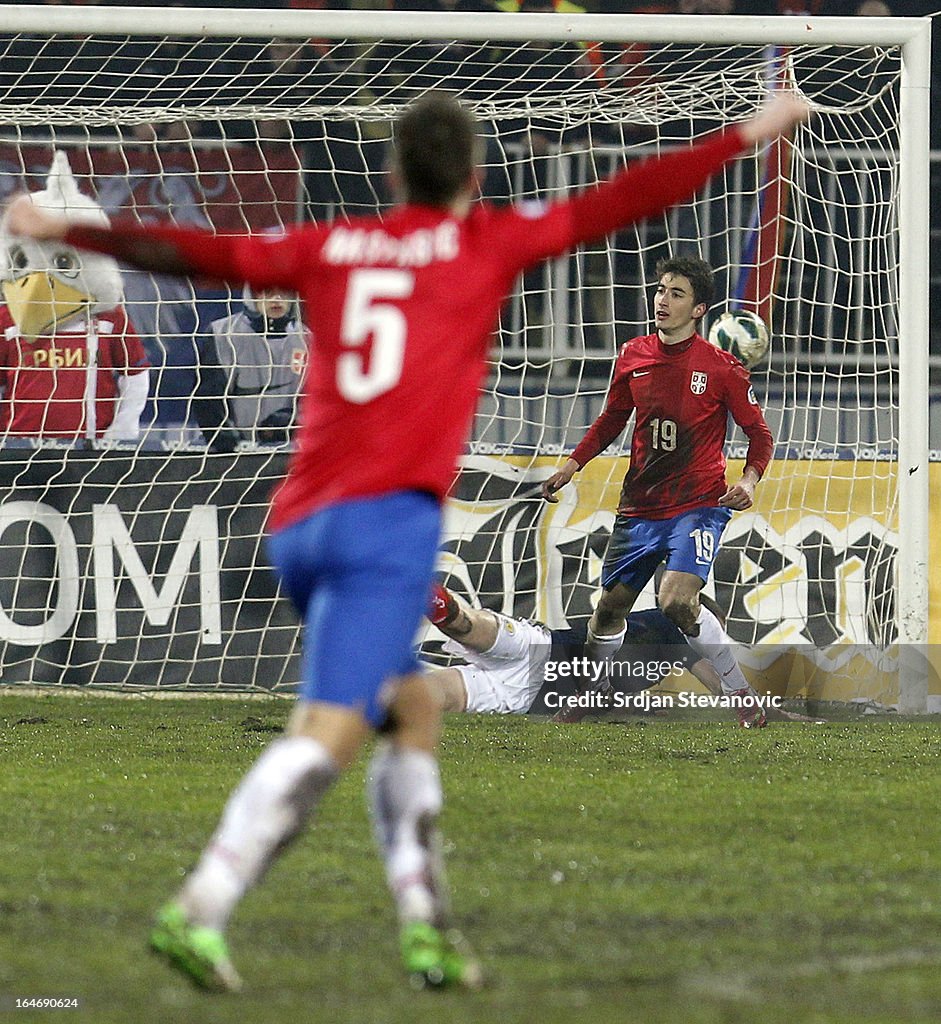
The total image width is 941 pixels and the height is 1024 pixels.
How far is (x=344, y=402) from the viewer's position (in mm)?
3191

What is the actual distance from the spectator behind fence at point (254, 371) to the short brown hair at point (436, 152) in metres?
6.49

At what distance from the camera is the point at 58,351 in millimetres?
9633

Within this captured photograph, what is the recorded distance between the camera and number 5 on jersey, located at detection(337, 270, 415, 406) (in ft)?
10.4

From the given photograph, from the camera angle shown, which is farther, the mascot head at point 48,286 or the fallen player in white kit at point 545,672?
the mascot head at point 48,286

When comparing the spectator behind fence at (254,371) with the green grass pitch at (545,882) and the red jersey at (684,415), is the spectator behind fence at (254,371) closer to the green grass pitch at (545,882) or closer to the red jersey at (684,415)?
the red jersey at (684,415)

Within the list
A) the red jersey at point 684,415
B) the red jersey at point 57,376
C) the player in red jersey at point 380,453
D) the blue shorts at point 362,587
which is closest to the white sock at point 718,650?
the red jersey at point 684,415

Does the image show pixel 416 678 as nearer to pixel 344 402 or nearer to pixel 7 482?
pixel 344 402

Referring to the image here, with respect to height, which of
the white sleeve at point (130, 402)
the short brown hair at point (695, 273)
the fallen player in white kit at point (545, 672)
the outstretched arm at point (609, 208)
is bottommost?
the fallen player in white kit at point (545, 672)

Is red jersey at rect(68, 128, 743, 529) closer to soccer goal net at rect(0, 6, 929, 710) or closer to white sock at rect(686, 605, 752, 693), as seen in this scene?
white sock at rect(686, 605, 752, 693)

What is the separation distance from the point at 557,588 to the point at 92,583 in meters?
2.51

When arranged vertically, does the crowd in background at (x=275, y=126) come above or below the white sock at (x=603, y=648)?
above

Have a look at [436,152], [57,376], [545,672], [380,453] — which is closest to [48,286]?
[57,376]

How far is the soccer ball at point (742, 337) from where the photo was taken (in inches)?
368

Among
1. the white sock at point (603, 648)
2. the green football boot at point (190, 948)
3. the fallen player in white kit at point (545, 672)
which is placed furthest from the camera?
the white sock at point (603, 648)
